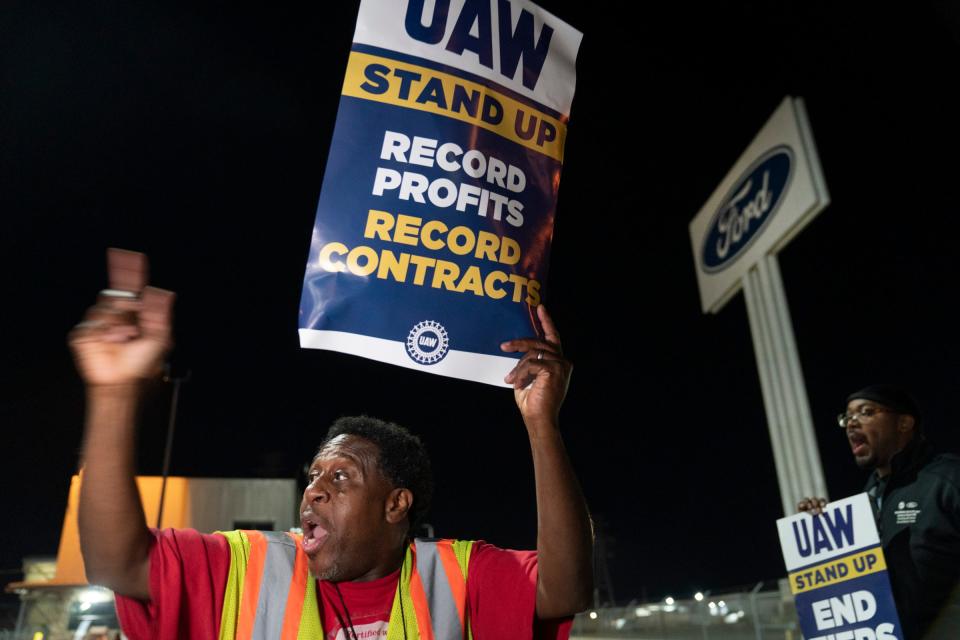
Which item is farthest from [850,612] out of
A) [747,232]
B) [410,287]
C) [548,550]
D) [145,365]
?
[747,232]

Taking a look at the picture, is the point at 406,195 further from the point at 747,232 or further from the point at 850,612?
the point at 747,232

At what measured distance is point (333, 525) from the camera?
236 centimetres

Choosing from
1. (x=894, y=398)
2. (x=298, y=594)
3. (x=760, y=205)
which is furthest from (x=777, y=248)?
(x=298, y=594)

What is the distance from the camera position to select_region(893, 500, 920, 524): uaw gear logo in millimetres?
4102

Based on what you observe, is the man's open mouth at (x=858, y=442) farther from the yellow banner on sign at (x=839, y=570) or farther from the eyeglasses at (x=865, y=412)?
the yellow banner on sign at (x=839, y=570)

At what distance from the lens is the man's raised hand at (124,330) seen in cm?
193

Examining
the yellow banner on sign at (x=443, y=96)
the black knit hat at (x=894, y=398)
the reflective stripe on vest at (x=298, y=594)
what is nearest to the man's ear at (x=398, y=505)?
the reflective stripe on vest at (x=298, y=594)

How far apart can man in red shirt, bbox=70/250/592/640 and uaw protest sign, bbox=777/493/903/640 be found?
257 cm

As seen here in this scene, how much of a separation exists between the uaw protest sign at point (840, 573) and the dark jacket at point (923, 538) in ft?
0.48

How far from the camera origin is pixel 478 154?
2.72 meters

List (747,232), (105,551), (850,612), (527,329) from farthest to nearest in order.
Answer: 1. (747,232)
2. (850,612)
3. (527,329)
4. (105,551)

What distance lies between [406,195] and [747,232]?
36.1ft

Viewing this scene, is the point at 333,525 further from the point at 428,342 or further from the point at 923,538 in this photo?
the point at 923,538

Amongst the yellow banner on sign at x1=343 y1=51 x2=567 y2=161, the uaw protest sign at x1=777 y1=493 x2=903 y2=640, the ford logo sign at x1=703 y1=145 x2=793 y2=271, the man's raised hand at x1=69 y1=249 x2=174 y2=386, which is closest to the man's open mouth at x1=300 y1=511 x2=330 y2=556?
the man's raised hand at x1=69 y1=249 x2=174 y2=386
